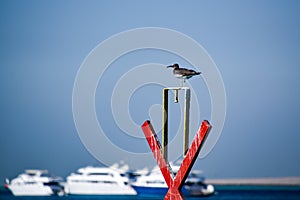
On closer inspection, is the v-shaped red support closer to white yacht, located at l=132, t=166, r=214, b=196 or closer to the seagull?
the seagull

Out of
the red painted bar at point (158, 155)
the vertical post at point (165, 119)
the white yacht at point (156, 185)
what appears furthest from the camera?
the white yacht at point (156, 185)

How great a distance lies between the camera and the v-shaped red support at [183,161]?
6547 millimetres

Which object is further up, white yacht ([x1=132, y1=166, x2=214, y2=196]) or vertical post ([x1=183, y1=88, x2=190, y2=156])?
white yacht ([x1=132, y1=166, x2=214, y2=196])

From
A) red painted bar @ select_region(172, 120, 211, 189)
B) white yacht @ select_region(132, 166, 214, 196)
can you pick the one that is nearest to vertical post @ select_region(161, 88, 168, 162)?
red painted bar @ select_region(172, 120, 211, 189)

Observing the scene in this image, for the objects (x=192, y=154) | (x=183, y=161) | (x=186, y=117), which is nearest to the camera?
(x=192, y=154)

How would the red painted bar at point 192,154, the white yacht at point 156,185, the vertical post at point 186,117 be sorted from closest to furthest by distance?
1. the red painted bar at point 192,154
2. the vertical post at point 186,117
3. the white yacht at point 156,185

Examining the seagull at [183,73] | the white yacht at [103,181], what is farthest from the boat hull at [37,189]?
the seagull at [183,73]

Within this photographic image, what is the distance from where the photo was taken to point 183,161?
22.1 feet

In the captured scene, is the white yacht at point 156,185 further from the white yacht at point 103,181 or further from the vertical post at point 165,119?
the vertical post at point 165,119

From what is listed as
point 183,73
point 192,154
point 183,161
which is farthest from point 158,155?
point 183,73

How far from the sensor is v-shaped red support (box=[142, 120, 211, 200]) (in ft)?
21.5

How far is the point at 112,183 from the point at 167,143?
48215 millimetres

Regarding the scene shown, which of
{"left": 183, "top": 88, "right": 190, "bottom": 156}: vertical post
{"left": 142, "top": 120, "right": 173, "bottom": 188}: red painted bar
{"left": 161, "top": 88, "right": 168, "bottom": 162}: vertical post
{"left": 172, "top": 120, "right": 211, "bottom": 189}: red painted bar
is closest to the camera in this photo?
{"left": 172, "top": 120, "right": 211, "bottom": 189}: red painted bar

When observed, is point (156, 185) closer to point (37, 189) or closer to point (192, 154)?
point (37, 189)
